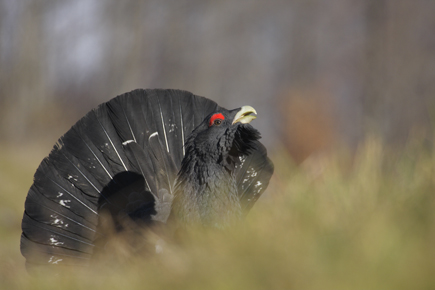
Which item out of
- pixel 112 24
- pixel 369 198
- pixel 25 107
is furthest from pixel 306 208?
pixel 112 24

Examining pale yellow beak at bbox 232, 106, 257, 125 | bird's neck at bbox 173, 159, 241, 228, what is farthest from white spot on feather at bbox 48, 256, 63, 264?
pale yellow beak at bbox 232, 106, 257, 125

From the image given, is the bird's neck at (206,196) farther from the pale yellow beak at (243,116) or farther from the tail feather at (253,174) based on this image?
the tail feather at (253,174)

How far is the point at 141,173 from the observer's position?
322 centimetres

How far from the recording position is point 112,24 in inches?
492

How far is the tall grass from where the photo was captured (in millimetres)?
952

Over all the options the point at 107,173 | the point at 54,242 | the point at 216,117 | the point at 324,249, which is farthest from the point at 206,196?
the point at 324,249

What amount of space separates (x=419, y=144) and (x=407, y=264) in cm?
83

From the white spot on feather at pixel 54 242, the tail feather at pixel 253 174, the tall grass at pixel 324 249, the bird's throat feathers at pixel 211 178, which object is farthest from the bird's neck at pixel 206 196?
the tall grass at pixel 324 249

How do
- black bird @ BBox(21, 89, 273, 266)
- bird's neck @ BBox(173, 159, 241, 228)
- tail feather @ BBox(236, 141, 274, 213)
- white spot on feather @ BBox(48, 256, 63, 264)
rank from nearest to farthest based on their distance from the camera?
bird's neck @ BBox(173, 159, 241, 228) < black bird @ BBox(21, 89, 273, 266) < white spot on feather @ BBox(48, 256, 63, 264) < tail feather @ BBox(236, 141, 274, 213)

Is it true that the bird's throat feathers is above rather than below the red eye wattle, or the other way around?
below

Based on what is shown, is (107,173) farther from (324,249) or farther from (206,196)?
(324,249)

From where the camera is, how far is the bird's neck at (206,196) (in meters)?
2.68

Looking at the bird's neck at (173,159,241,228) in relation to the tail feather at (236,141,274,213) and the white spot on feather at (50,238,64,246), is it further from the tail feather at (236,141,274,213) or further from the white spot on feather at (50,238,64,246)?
the white spot on feather at (50,238,64,246)

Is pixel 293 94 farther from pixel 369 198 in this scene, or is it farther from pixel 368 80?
pixel 369 198
